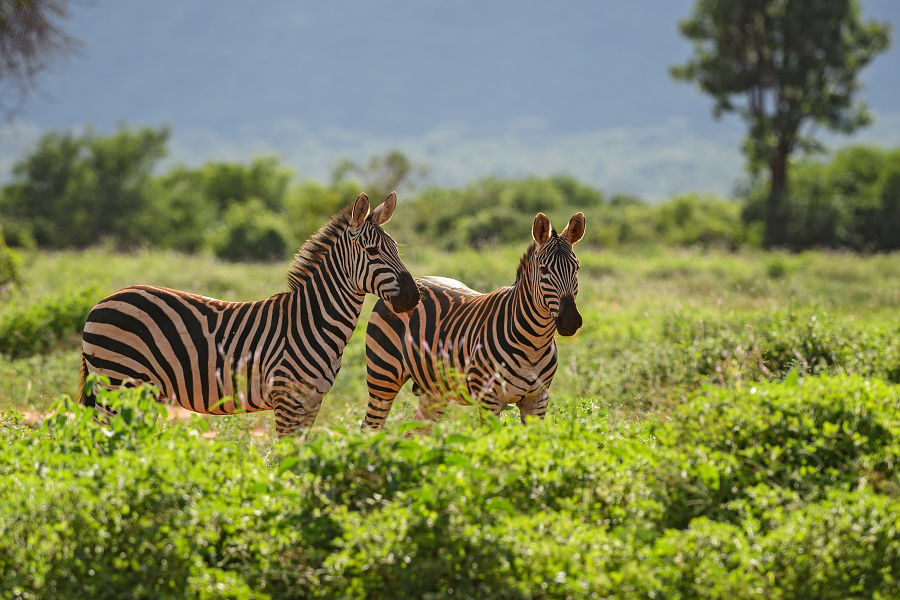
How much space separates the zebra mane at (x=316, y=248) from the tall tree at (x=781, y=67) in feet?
92.1

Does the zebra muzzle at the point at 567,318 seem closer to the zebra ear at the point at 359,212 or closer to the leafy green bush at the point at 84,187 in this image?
the zebra ear at the point at 359,212

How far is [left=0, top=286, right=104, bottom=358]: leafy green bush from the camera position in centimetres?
1039

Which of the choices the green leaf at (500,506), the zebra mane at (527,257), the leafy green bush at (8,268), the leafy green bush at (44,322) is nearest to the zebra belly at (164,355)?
the zebra mane at (527,257)

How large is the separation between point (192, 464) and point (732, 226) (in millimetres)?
35356

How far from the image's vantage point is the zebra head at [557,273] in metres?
4.79

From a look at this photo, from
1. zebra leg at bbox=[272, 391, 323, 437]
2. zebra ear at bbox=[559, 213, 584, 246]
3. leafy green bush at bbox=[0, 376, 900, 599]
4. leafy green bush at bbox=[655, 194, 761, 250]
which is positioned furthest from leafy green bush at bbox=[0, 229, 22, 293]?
leafy green bush at bbox=[655, 194, 761, 250]

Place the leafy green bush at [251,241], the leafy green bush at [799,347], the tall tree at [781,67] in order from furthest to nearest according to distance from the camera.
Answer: the tall tree at [781,67] → the leafy green bush at [251,241] → the leafy green bush at [799,347]

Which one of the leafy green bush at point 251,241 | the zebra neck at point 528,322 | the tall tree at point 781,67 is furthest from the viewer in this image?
the tall tree at point 781,67

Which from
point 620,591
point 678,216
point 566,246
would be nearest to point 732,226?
point 678,216

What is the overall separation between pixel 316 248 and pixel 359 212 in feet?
1.69

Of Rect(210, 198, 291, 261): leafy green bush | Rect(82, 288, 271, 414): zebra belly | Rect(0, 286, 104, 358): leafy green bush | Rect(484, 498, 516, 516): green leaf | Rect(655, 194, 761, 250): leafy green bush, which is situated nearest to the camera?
Rect(484, 498, 516, 516): green leaf

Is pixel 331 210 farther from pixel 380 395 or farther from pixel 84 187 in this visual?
pixel 380 395

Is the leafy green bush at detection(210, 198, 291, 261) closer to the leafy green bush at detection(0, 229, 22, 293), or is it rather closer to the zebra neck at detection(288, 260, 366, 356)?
the leafy green bush at detection(0, 229, 22, 293)

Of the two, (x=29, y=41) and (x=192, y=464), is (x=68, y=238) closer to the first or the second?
(x=29, y=41)
